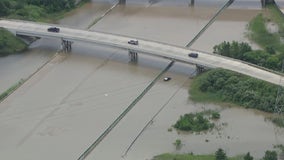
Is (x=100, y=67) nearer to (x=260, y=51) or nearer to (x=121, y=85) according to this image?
(x=121, y=85)

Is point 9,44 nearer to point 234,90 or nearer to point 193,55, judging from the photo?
point 193,55

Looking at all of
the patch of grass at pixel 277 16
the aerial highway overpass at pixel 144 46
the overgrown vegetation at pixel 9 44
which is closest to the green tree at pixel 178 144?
the aerial highway overpass at pixel 144 46

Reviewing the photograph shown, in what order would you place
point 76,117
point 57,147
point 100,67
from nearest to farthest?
point 57,147 → point 76,117 → point 100,67

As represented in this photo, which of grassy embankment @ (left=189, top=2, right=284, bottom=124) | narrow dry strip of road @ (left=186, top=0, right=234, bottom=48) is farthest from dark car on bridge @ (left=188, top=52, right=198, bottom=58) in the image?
narrow dry strip of road @ (left=186, top=0, right=234, bottom=48)

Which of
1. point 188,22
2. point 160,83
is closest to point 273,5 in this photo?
point 188,22

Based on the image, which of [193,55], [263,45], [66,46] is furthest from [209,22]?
[66,46]
